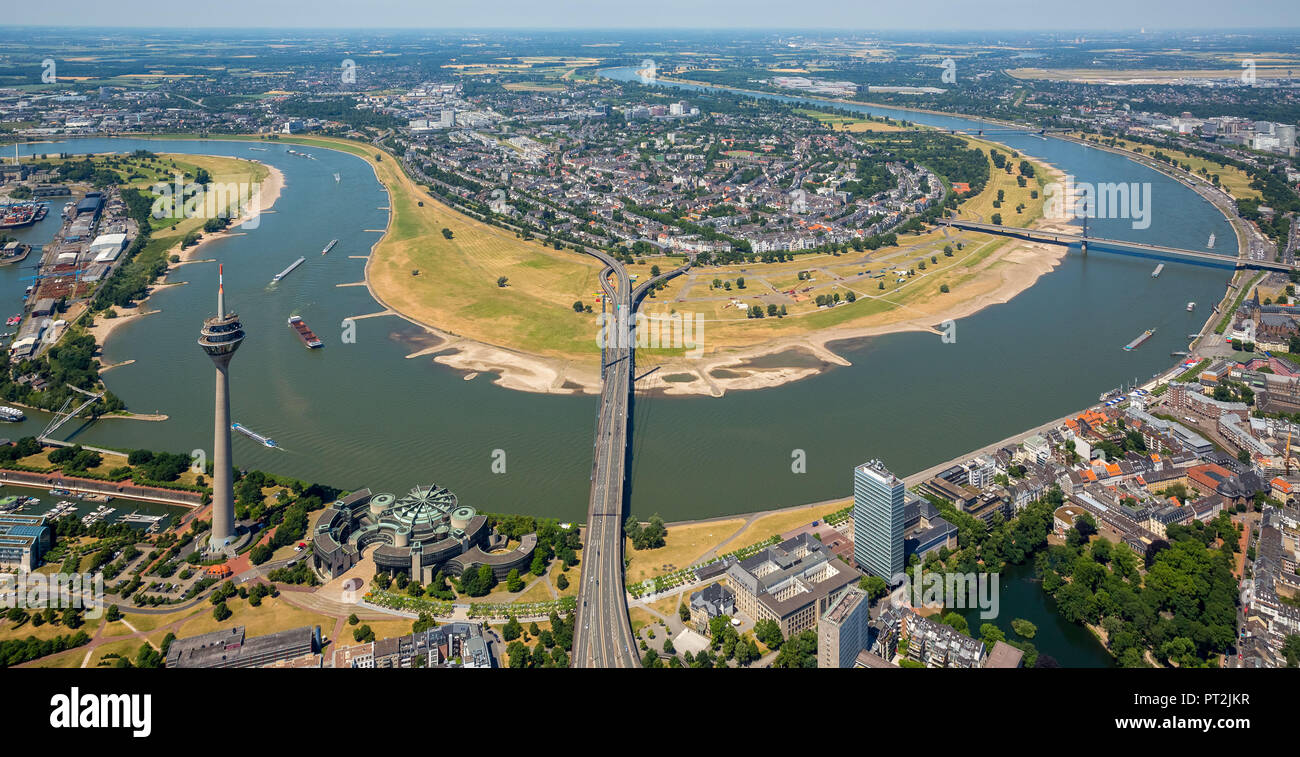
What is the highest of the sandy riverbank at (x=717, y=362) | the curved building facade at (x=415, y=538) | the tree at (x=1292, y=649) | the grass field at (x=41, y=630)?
the sandy riverbank at (x=717, y=362)

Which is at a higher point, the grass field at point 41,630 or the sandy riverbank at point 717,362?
the sandy riverbank at point 717,362

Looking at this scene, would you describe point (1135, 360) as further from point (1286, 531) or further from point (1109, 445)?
point (1286, 531)

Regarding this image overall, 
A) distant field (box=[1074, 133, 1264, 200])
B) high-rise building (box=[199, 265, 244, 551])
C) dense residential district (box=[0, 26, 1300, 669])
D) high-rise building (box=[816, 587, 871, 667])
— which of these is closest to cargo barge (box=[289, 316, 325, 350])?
dense residential district (box=[0, 26, 1300, 669])

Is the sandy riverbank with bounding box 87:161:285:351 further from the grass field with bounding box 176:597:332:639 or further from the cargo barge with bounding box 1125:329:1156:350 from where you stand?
the cargo barge with bounding box 1125:329:1156:350

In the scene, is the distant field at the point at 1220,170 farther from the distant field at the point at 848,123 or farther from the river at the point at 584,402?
the distant field at the point at 848,123

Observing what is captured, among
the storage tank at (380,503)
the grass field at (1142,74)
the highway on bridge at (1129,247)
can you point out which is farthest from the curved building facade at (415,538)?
the grass field at (1142,74)

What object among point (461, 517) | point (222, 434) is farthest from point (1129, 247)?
point (222, 434)
